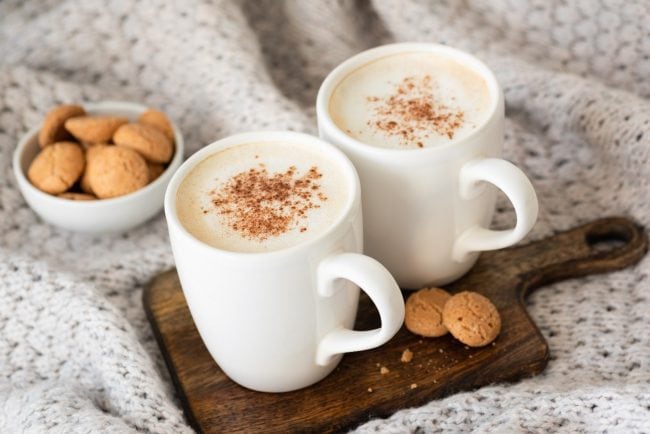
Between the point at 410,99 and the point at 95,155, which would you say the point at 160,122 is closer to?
the point at 95,155

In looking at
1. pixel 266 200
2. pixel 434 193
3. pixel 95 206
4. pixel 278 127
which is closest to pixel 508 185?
pixel 434 193

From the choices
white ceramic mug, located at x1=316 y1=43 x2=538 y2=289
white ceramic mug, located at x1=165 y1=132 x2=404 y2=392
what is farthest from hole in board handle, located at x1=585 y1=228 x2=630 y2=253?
white ceramic mug, located at x1=165 y1=132 x2=404 y2=392

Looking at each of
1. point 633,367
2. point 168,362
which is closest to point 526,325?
point 633,367

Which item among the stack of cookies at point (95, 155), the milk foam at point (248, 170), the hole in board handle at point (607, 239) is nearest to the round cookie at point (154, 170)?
the stack of cookies at point (95, 155)

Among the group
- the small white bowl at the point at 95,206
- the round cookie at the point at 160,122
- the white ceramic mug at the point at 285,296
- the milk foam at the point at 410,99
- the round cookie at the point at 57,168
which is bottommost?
the small white bowl at the point at 95,206

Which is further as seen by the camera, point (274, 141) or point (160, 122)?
point (160, 122)

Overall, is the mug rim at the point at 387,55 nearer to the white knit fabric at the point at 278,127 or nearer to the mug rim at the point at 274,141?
the mug rim at the point at 274,141
